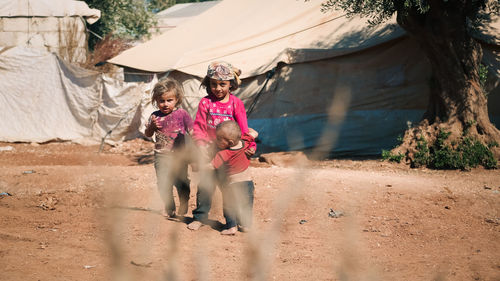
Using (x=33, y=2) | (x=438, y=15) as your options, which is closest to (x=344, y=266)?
(x=438, y=15)

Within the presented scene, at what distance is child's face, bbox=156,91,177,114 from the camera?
14.0 ft

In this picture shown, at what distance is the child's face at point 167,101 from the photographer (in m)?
4.27

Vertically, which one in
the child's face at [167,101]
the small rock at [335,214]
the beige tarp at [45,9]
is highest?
the beige tarp at [45,9]

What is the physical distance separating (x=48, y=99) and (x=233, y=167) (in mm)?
9779

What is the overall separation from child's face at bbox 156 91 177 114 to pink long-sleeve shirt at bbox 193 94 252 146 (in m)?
0.33

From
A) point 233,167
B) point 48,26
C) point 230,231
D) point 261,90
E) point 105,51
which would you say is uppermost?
point 48,26

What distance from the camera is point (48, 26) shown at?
50.1 ft

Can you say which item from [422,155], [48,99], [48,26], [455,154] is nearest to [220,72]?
[422,155]

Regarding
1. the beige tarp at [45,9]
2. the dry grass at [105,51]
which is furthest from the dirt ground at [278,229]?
the beige tarp at [45,9]

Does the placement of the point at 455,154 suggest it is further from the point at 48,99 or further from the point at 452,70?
the point at 48,99

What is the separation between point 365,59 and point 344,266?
817 centimetres

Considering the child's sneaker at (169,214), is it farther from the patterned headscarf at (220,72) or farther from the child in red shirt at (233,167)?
the patterned headscarf at (220,72)

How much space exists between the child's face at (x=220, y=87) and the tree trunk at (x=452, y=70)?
376 centimetres

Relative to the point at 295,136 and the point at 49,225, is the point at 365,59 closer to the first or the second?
the point at 295,136
